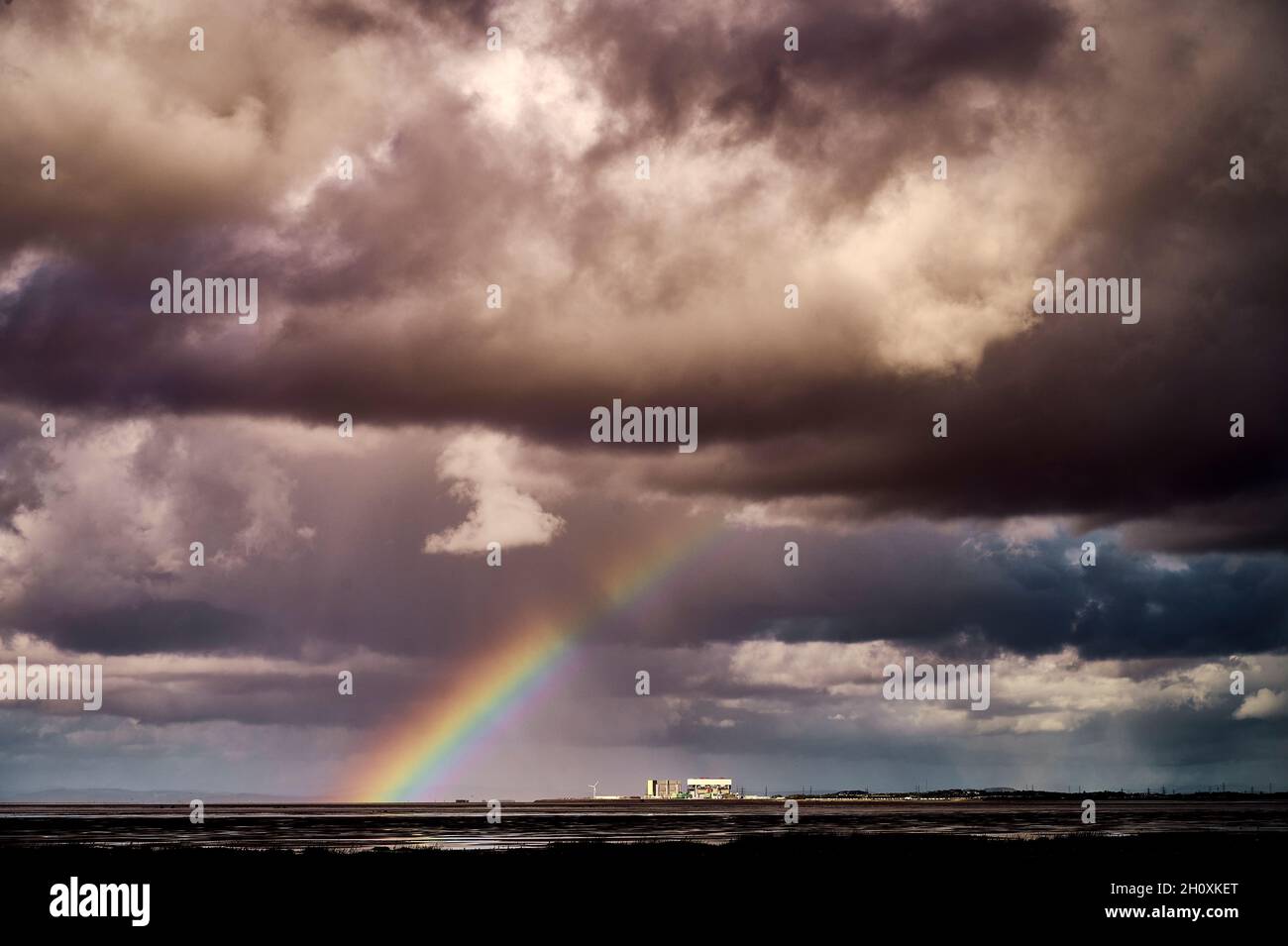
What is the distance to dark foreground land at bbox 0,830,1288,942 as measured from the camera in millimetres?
52281
